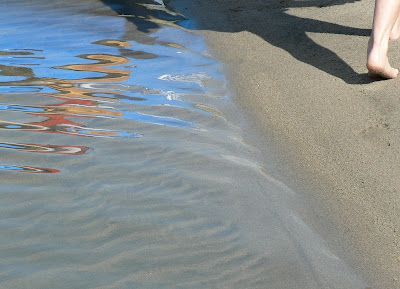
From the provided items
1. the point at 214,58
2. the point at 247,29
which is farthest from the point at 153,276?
the point at 247,29

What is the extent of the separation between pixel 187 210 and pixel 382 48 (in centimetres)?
172

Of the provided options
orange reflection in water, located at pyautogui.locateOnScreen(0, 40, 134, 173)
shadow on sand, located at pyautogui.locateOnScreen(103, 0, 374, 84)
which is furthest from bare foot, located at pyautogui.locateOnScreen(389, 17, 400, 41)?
orange reflection in water, located at pyautogui.locateOnScreen(0, 40, 134, 173)

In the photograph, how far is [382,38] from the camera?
396cm

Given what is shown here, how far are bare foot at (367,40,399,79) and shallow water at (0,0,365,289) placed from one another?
2.37 ft

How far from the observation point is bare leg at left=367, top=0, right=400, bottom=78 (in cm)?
388

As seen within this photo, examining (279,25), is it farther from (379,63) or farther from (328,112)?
(328,112)

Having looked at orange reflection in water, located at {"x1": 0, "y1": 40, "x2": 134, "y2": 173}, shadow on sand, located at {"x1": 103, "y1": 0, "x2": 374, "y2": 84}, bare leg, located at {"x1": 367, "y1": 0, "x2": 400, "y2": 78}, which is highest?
bare leg, located at {"x1": 367, "y1": 0, "x2": 400, "y2": 78}

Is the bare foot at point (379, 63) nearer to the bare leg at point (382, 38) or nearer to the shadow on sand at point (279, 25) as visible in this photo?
the bare leg at point (382, 38)

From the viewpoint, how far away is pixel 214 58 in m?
4.91

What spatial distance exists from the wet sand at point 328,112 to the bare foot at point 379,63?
0.06 meters

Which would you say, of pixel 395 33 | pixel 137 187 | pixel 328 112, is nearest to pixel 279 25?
pixel 395 33

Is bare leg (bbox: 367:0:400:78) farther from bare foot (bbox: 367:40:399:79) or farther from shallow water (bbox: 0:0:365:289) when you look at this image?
shallow water (bbox: 0:0:365:289)

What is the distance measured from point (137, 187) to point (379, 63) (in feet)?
5.26

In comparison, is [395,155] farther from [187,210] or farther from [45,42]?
[45,42]
